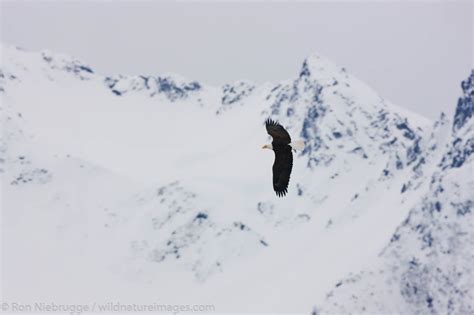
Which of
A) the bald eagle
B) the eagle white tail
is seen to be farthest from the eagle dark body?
the eagle white tail

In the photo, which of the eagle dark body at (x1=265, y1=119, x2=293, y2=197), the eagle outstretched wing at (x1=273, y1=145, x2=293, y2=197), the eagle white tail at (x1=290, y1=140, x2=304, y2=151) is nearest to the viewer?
the eagle dark body at (x1=265, y1=119, x2=293, y2=197)

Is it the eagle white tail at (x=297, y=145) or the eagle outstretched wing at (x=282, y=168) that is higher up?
the eagle outstretched wing at (x=282, y=168)

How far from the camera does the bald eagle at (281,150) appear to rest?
5103 cm

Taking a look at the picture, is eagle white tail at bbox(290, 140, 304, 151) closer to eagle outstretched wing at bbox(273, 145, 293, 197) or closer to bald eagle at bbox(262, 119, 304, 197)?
bald eagle at bbox(262, 119, 304, 197)

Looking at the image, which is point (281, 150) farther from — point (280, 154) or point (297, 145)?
point (297, 145)

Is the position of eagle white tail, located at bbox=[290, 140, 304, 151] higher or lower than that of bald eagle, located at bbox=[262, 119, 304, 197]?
lower

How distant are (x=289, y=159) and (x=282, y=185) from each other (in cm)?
162

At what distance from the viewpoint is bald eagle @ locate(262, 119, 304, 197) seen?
167ft

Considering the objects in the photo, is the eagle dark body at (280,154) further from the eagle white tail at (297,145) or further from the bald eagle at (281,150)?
the eagle white tail at (297,145)

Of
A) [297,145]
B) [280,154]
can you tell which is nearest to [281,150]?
[280,154]

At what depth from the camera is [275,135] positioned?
5094 cm

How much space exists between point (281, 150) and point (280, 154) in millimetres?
349

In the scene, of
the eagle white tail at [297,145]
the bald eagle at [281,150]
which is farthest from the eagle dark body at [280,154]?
the eagle white tail at [297,145]

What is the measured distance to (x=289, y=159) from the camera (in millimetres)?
52906
